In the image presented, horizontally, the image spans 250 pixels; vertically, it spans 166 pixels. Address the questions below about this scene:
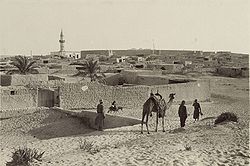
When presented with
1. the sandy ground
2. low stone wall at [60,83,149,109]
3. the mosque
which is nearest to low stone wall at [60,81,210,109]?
low stone wall at [60,83,149,109]

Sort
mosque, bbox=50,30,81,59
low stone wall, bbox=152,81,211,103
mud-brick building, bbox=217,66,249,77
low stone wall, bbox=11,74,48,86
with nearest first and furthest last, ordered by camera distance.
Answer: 1. low stone wall, bbox=152,81,211,103
2. low stone wall, bbox=11,74,48,86
3. mud-brick building, bbox=217,66,249,77
4. mosque, bbox=50,30,81,59

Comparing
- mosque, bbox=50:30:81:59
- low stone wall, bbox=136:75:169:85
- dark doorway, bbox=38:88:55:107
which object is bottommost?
dark doorway, bbox=38:88:55:107

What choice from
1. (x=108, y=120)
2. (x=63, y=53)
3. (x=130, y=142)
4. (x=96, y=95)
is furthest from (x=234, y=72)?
(x=63, y=53)

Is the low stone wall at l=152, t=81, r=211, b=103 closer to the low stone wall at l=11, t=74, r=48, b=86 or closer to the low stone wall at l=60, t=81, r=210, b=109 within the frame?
the low stone wall at l=60, t=81, r=210, b=109

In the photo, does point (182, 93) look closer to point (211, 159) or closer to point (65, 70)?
point (211, 159)

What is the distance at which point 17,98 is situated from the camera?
17.4 m

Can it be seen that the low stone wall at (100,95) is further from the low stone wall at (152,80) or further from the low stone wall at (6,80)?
the low stone wall at (6,80)

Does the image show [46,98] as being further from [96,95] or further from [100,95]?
[100,95]

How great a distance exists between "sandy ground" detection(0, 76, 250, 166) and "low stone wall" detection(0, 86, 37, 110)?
3.43 ft

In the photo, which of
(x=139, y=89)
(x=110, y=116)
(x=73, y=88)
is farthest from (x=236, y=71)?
(x=110, y=116)

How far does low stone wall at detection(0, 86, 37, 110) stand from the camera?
17.2m

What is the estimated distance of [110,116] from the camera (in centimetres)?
1425

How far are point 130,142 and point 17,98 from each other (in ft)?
28.3

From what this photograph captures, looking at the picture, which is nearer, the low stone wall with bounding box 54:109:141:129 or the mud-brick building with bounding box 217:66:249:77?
the low stone wall with bounding box 54:109:141:129
